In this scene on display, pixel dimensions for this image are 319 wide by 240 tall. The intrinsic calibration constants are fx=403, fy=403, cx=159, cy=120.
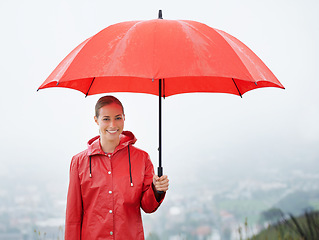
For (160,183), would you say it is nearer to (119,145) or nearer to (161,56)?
(119,145)

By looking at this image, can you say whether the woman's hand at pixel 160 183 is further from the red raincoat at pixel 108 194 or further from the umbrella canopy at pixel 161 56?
the umbrella canopy at pixel 161 56

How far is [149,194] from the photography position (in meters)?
2.29

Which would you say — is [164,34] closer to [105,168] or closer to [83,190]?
[105,168]

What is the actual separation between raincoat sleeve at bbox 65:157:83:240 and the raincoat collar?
0.50ft

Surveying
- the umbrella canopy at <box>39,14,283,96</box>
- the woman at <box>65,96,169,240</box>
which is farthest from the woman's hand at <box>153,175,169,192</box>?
the umbrella canopy at <box>39,14,283,96</box>

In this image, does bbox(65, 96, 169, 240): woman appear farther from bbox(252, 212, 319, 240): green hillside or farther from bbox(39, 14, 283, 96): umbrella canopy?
→ bbox(252, 212, 319, 240): green hillside

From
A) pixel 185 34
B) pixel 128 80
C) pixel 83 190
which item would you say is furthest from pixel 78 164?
pixel 185 34

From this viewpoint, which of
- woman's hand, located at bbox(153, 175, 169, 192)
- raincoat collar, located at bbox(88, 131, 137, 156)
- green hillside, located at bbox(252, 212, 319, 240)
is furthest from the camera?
green hillside, located at bbox(252, 212, 319, 240)

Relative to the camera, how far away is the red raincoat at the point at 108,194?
2264 millimetres

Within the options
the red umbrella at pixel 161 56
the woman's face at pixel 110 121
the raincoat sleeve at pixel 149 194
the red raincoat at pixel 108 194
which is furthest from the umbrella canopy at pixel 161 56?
the raincoat sleeve at pixel 149 194

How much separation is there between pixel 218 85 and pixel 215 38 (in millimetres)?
682

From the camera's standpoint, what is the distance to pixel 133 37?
2.04 metres

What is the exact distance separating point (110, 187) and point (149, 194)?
224mm

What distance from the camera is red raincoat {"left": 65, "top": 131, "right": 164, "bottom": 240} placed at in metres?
2.26
